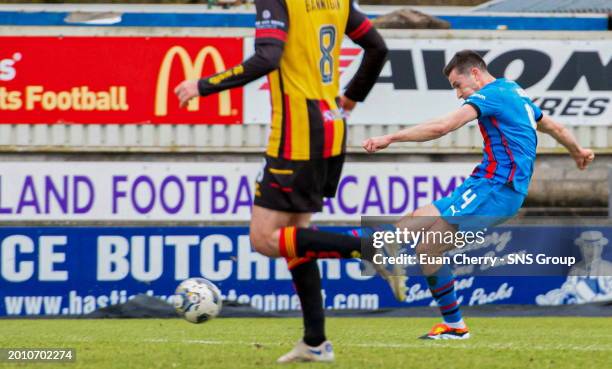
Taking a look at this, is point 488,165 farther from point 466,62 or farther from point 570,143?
point 466,62

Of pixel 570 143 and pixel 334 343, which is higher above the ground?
pixel 570 143

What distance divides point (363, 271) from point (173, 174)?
2.11m

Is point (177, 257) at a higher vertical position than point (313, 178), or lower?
lower

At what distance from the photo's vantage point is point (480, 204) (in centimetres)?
788

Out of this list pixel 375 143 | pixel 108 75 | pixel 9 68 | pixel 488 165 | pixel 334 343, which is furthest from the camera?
pixel 108 75

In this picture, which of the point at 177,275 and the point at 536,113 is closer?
the point at 536,113

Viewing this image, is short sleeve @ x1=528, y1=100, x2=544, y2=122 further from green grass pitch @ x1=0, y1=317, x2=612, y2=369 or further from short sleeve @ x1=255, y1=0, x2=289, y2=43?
short sleeve @ x1=255, y1=0, x2=289, y2=43

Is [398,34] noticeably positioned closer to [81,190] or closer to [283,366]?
[81,190]

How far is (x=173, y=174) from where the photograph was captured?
12.5m

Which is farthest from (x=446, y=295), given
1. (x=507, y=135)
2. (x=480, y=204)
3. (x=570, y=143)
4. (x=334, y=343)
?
(x=570, y=143)

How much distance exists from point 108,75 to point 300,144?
22.1 ft

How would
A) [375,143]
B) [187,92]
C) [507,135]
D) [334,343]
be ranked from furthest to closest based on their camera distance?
1. [507,135]
2. [334,343]
3. [375,143]
4. [187,92]

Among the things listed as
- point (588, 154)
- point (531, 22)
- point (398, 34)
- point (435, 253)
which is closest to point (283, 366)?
point (435, 253)

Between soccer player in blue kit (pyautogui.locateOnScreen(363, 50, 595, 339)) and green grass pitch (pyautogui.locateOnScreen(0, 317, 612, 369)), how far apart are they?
0.42 m
